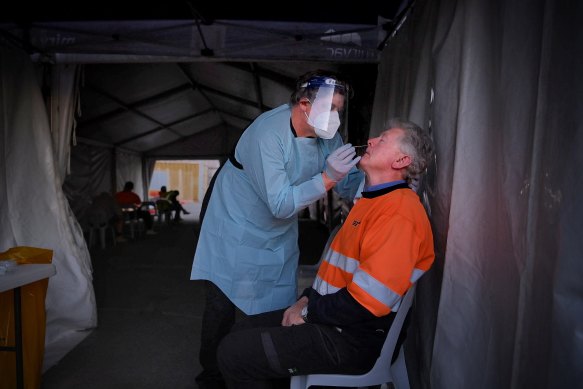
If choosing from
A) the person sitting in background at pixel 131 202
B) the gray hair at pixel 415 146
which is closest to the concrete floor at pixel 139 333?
the gray hair at pixel 415 146

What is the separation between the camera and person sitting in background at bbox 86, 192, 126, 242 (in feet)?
21.6

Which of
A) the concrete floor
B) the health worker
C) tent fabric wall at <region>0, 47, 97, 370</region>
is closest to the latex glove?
the health worker

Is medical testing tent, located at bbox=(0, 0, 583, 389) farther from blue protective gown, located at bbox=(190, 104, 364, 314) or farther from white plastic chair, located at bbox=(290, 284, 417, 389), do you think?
blue protective gown, located at bbox=(190, 104, 364, 314)

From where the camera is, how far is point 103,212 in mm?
6629

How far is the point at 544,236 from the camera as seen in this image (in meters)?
0.90

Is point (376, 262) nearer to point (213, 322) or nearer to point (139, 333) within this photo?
point (213, 322)

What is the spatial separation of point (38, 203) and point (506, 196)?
2.89 m

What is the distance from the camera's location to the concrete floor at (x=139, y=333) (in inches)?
88.0

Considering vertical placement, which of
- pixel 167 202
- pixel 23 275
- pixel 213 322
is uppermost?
pixel 23 275

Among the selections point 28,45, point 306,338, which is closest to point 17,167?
point 28,45

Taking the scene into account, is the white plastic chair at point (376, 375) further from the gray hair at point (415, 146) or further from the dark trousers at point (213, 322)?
the dark trousers at point (213, 322)

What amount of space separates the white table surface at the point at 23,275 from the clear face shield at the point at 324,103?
4.38 feet

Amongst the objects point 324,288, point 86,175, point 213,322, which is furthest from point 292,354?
point 86,175

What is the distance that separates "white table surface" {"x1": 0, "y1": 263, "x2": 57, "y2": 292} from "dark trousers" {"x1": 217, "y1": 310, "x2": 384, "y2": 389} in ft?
2.96
